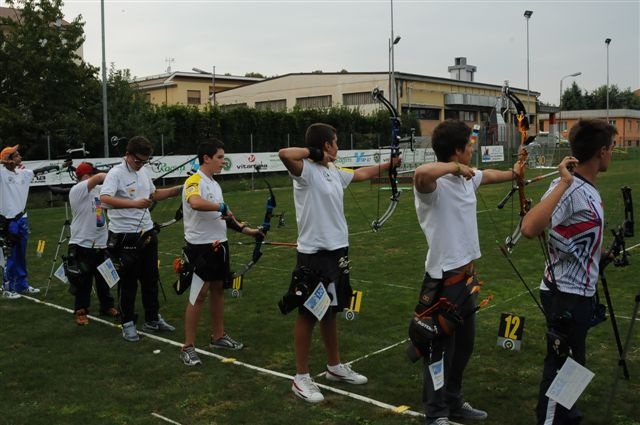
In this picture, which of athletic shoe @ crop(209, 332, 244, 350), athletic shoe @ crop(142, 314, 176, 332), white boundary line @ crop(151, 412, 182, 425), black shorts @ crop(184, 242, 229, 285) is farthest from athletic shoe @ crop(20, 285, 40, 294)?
white boundary line @ crop(151, 412, 182, 425)

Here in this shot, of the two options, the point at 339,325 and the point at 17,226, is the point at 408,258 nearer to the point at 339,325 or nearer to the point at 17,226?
the point at 339,325

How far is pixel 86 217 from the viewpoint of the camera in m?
7.45

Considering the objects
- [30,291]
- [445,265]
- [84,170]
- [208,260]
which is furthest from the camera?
Result: [30,291]

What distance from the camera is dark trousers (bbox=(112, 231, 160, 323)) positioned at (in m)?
6.71

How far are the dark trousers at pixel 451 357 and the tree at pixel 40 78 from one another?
85.2 feet

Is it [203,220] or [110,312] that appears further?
[110,312]

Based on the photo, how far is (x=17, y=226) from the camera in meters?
8.92

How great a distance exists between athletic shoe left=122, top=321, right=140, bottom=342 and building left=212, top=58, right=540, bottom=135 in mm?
43248

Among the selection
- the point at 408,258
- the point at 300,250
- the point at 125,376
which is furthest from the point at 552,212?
the point at 408,258

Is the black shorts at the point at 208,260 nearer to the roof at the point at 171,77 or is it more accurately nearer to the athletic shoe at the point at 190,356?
the athletic shoe at the point at 190,356

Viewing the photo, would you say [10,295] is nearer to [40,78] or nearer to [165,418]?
[165,418]

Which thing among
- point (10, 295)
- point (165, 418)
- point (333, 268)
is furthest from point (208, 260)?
point (10, 295)

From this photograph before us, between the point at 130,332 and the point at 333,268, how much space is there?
2.71 m

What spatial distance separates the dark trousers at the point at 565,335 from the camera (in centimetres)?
363
